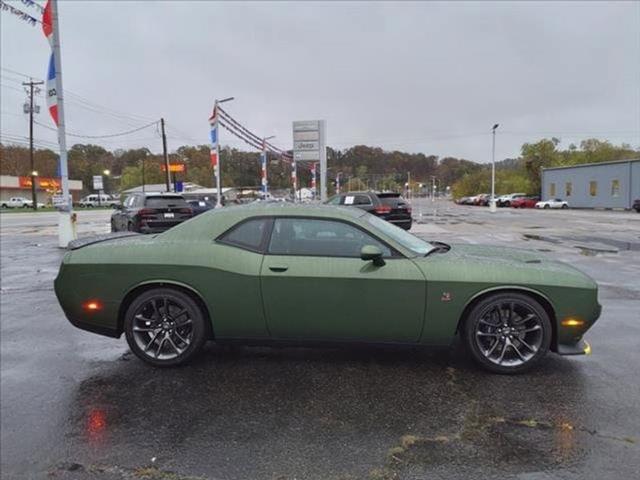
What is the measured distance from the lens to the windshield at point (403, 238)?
14.4 ft

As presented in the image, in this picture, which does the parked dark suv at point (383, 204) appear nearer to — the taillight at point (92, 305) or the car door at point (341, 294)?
the car door at point (341, 294)

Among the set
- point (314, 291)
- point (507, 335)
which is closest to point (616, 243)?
point (507, 335)

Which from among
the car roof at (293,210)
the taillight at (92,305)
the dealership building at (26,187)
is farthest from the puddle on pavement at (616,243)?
the dealership building at (26,187)

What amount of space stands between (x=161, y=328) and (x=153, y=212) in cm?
1175

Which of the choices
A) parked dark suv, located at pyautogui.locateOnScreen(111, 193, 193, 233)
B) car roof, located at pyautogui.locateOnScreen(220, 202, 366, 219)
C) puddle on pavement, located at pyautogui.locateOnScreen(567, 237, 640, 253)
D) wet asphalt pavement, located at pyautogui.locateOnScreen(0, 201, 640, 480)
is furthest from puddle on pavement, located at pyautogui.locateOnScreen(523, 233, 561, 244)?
car roof, located at pyautogui.locateOnScreen(220, 202, 366, 219)

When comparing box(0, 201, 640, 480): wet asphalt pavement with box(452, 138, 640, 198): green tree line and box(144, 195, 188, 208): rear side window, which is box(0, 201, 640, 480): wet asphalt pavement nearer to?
box(144, 195, 188, 208): rear side window

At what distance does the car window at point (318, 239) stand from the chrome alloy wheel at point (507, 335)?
0.99 metres

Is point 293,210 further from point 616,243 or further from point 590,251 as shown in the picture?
point 616,243

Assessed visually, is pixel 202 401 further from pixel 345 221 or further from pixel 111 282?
pixel 345 221

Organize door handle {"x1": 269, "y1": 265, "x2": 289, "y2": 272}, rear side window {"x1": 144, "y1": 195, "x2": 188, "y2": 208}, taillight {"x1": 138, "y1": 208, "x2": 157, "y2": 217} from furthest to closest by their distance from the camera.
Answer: rear side window {"x1": 144, "y1": 195, "x2": 188, "y2": 208} < taillight {"x1": 138, "y1": 208, "x2": 157, "y2": 217} < door handle {"x1": 269, "y1": 265, "x2": 289, "y2": 272}

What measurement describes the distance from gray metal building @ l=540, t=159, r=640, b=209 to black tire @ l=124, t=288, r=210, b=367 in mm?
52357

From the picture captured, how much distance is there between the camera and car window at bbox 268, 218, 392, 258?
4.28 meters

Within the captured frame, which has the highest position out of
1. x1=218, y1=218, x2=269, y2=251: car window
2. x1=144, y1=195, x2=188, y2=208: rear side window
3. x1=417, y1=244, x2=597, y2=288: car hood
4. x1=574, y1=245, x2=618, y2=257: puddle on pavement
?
x1=144, y1=195, x2=188, y2=208: rear side window

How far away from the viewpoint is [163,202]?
15.8m
